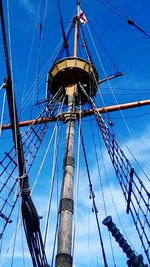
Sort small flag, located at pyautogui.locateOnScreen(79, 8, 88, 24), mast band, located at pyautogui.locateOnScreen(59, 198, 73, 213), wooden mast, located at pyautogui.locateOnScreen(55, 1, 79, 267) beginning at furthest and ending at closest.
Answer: small flag, located at pyautogui.locateOnScreen(79, 8, 88, 24), mast band, located at pyautogui.locateOnScreen(59, 198, 73, 213), wooden mast, located at pyautogui.locateOnScreen(55, 1, 79, 267)

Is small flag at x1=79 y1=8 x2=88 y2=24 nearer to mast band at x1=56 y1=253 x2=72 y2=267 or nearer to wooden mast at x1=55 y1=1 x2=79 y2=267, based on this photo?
wooden mast at x1=55 y1=1 x2=79 y2=267

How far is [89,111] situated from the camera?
13.1 metres

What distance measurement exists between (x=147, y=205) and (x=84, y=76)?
4677mm

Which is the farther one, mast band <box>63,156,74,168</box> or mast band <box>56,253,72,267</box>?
mast band <box>63,156,74,168</box>

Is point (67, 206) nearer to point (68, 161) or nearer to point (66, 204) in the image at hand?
point (66, 204)

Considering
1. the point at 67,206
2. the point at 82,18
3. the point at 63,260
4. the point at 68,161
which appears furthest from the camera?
the point at 82,18

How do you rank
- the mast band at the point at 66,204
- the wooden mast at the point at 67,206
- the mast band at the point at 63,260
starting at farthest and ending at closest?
the mast band at the point at 66,204 → the wooden mast at the point at 67,206 → the mast band at the point at 63,260

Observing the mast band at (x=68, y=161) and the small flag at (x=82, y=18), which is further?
the small flag at (x=82, y=18)

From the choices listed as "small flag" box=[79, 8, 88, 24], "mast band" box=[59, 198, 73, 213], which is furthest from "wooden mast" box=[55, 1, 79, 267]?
"small flag" box=[79, 8, 88, 24]

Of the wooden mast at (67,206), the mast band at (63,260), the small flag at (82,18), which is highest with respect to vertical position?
the small flag at (82,18)

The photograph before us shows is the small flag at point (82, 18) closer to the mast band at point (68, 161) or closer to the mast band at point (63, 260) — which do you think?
the mast band at point (68, 161)

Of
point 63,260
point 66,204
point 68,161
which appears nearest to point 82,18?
point 68,161

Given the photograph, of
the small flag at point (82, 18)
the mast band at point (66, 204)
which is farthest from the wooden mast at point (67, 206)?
the small flag at point (82, 18)

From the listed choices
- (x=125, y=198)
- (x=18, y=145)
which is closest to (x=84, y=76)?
(x=125, y=198)
